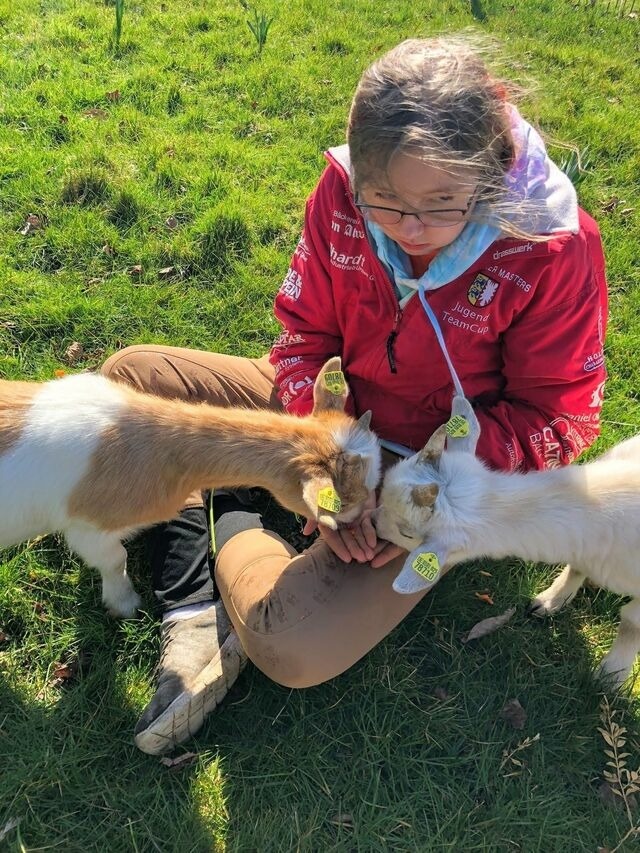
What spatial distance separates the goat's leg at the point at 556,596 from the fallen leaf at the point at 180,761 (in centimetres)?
189

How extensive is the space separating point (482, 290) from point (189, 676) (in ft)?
7.34

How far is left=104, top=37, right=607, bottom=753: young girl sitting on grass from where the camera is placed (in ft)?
7.43

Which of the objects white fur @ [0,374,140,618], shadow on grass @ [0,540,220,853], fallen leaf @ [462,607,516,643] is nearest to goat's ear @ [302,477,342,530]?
white fur @ [0,374,140,618]

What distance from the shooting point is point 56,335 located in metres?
4.45

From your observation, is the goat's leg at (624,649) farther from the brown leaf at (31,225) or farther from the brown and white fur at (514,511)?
the brown leaf at (31,225)

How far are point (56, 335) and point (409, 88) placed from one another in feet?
10.4

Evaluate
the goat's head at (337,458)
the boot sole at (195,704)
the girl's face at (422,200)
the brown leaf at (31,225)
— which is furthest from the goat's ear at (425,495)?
the brown leaf at (31,225)

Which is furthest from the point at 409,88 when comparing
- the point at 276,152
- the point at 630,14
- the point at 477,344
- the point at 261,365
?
the point at 630,14

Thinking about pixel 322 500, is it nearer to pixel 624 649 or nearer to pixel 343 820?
pixel 343 820

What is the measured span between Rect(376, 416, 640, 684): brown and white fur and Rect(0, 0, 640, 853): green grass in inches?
31.2

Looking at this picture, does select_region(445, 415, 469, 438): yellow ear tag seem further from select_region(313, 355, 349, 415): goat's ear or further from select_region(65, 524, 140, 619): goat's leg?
select_region(65, 524, 140, 619): goat's leg

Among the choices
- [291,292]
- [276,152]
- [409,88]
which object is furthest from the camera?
[276,152]

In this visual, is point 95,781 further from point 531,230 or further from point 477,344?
point 531,230

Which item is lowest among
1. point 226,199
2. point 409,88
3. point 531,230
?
point 226,199
